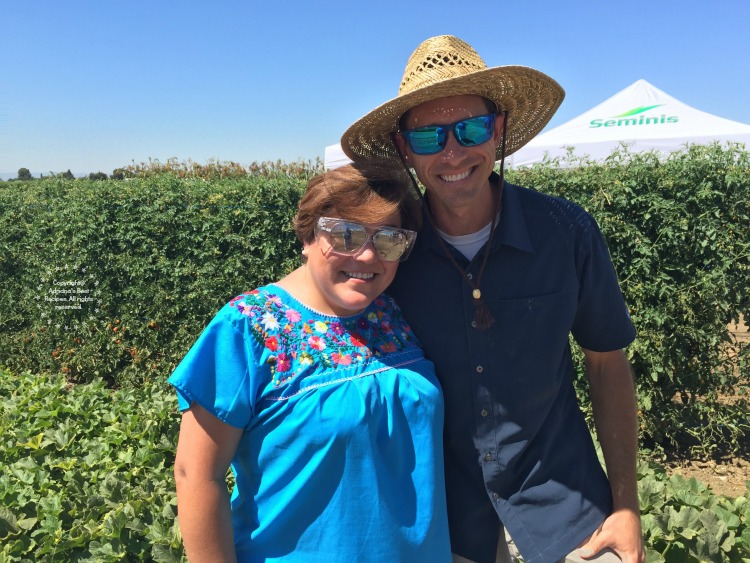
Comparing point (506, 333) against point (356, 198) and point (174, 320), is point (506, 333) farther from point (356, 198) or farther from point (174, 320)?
point (174, 320)

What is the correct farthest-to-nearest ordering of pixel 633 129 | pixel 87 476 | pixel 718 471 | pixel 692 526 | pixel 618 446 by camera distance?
pixel 633 129, pixel 718 471, pixel 87 476, pixel 692 526, pixel 618 446

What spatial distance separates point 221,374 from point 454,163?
85 centimetres

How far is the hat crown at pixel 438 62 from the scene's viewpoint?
70.1 inches

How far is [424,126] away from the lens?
1799mm

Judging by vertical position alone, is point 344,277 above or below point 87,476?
above

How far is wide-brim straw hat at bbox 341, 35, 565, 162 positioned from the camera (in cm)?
177

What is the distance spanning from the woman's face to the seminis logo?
28.6 feet

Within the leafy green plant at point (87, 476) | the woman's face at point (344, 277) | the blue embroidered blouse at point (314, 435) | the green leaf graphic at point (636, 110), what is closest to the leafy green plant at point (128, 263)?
the leafy green plant at point (87, 476)

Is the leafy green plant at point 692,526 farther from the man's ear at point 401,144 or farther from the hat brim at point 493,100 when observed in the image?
the man's ear at point 401,144

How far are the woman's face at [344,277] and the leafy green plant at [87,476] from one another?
135 centimetres

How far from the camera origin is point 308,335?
1.56 metres

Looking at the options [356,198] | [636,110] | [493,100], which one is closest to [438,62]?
[493,100]

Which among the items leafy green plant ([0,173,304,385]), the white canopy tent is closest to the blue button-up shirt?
leafy green plant ([0,173,304,385])

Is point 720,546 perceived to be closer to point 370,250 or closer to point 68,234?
point 370,250
